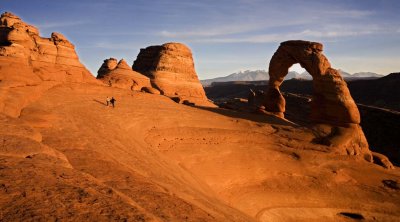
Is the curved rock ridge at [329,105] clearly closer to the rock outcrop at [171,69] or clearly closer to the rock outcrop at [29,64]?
the rock outcrop at [29,64]

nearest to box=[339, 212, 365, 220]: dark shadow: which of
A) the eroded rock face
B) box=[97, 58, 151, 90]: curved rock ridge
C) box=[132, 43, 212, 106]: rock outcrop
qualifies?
the eroded rock face

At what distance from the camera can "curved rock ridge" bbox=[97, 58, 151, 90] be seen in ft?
107

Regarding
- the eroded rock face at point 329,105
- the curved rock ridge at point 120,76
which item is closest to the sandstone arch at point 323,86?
the eroded rock face at point 329,105

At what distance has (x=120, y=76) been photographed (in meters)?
34.7

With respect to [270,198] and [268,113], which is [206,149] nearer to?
[270,198]

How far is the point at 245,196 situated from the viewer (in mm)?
15430

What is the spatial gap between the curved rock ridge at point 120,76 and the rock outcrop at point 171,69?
510 cm

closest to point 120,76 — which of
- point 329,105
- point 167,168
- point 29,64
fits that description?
point 29,64

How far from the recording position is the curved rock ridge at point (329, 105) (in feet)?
70.1

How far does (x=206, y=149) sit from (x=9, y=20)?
15221 mm

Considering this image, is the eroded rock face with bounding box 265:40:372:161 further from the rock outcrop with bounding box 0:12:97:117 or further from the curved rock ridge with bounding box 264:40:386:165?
the rock outcrop with bounding box 0:12:97:117

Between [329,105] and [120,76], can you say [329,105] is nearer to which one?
[329,105]

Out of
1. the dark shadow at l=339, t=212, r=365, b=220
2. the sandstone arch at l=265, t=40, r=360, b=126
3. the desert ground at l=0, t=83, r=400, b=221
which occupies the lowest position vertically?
the dark shadow at l=339, t=212, r=365, b=220

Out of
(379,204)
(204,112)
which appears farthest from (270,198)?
(204,112)
